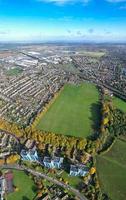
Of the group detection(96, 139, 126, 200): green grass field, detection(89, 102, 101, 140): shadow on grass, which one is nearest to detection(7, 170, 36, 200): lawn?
detection(96, 139, 126, 200): green grass field

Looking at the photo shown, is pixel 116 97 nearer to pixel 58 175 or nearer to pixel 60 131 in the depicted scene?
pixel 60 131

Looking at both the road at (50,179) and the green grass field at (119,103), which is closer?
the road at (50,179)

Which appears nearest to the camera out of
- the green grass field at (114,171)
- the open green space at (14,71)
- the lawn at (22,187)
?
the lawn at (22,187)

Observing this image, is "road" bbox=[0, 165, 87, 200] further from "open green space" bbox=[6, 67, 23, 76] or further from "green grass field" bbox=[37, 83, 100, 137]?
"open green space" bbox=[6, 67, 23, 76]

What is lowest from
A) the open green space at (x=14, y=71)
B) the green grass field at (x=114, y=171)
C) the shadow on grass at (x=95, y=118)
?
the green grass field at (x=114, y=171)

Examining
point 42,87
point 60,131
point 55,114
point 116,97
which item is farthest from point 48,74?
point 60,131

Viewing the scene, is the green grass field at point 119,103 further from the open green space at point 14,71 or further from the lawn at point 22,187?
the open green space at point 14,71

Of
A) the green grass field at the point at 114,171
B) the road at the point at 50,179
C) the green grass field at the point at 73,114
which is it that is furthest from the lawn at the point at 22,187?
the green grass field at the point at 73,114
